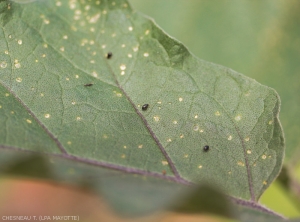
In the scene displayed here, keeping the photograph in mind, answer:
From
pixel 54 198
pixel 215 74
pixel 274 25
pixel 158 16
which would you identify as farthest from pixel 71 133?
pixel 54 198

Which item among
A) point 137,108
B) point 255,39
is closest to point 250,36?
point 255,39

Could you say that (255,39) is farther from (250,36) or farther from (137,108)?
(137,108)

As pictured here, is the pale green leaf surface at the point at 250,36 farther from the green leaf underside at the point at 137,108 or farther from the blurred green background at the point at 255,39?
the green leaf underside at the point at 137,108

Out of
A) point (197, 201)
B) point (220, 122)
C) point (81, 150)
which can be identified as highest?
point (220, 122)

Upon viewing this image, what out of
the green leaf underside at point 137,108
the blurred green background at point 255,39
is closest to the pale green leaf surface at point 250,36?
the blurred green background at point 255,39

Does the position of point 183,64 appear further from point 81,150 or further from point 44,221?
point 44,221

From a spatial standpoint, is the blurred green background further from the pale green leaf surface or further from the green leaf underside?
the green leaf underside
